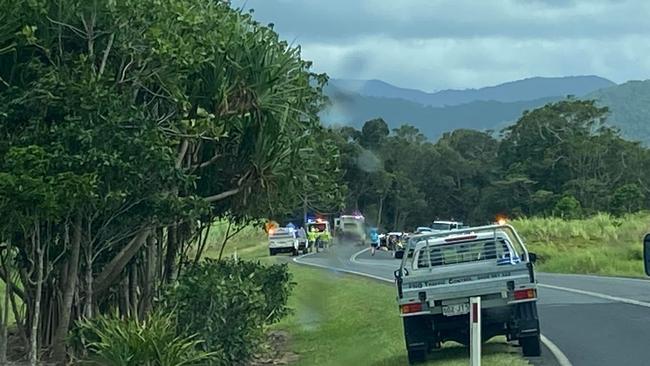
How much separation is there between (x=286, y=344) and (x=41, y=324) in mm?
4995

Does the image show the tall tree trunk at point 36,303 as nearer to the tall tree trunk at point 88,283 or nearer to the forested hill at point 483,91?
the tall tree trunk at point 88,283

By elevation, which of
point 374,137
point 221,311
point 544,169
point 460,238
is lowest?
point 221,311

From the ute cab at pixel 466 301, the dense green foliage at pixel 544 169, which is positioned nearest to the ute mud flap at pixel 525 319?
the ute cab at pixel 466 301

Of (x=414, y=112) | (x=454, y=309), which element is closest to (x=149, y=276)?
(x=454, y=309)

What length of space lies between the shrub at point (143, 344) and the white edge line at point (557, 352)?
4740 millimetres

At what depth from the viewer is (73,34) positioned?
1426 centimetres

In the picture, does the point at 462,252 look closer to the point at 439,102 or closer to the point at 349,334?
the point at 349,334

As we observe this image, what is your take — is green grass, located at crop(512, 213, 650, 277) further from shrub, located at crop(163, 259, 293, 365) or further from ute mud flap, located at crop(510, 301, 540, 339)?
shrub, located at crop(163, 259, 293, 365)

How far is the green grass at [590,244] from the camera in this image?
4303 centimetres

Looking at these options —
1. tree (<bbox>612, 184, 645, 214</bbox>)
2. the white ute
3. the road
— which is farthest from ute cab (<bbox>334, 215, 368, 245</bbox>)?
tree (<bbox>612, 184, 645, 214</bbox>)

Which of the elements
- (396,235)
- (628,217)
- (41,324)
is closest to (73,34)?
(41,324)

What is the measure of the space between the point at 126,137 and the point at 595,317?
10670 millimetres

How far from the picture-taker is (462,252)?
16797 mm

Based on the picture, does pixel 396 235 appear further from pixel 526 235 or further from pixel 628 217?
pixel 628 217
